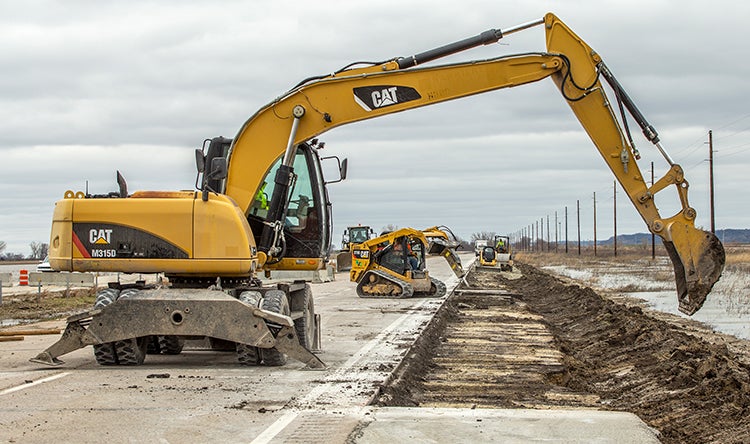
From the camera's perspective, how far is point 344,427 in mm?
9492

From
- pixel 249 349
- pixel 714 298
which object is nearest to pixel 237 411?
pixel 249 349

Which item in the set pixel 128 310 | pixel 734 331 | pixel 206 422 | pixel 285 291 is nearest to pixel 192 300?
pixel 128 310

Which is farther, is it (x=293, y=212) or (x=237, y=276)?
(x=293, y=212)

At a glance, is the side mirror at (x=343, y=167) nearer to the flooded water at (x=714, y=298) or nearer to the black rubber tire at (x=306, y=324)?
the black rubber tire at (x=306, y=324)

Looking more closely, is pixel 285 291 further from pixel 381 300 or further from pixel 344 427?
pixel 381 300

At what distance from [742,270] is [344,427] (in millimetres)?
49606

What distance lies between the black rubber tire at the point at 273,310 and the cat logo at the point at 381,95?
122 inches

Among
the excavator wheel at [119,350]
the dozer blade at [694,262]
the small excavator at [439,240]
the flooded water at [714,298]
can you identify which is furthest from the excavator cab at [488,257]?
the excavator wheel at [119,350]

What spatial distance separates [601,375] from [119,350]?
6.81 meters

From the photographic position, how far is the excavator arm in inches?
581

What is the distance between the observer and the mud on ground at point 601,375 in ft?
35.1

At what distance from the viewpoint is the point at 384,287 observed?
33.8 m

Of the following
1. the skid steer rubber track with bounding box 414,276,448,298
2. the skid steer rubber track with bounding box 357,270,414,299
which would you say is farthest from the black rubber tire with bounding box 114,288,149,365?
the skid steer rubber track with bounding box 414,276,448,298

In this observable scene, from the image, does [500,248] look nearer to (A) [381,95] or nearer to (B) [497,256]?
(B) [497,256]
